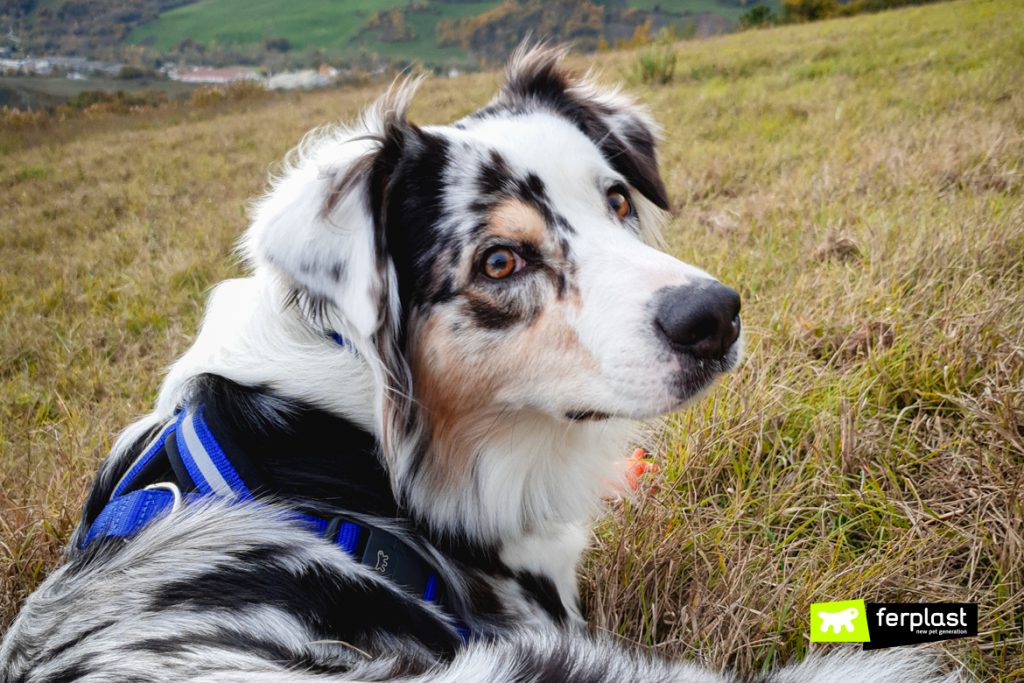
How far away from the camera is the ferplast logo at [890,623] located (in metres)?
1.89

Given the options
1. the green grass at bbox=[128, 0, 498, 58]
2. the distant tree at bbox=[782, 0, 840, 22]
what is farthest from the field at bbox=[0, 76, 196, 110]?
the distant tree at bbox=[782, 0, 840, 22]

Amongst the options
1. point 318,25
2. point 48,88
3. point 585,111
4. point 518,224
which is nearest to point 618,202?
point 518,224

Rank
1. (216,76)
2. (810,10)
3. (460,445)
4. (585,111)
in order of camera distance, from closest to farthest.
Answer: (460,445) → (585,111) → (216,76) → (810,10)

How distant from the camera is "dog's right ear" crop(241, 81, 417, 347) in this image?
185cm

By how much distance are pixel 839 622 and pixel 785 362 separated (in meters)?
1.40

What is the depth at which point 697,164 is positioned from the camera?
6.71 m

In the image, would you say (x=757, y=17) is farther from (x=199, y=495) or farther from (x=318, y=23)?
(x=199, y=495)

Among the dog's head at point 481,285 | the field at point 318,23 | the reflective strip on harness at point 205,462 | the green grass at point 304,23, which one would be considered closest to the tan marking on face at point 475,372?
the dog's head at point 481,285

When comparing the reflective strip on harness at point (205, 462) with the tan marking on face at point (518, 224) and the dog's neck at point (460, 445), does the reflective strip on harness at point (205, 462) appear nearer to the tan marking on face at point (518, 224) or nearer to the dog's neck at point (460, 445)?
the dog's neck at point (460, 445)

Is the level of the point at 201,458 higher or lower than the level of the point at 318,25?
lower

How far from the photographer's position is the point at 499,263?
1.95 meters

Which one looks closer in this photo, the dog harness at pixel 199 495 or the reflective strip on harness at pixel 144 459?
the dog harness at pixel 199 495

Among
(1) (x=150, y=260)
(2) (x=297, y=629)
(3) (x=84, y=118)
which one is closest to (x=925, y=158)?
(2) (x=297, y=629)

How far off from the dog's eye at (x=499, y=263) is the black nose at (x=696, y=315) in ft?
1.46
